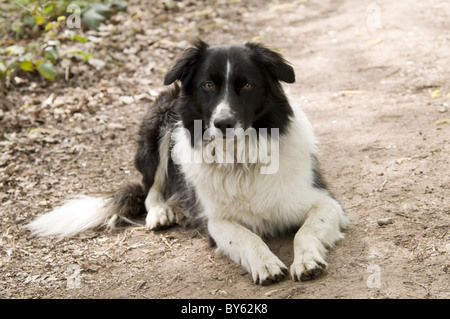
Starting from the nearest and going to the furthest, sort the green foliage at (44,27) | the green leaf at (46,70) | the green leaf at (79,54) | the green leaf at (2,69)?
1. the green leaf at (2,69)
2. the green leaf at (46,70)
3. the green foliage at (44,27)
4. the green leaf at (79,54)

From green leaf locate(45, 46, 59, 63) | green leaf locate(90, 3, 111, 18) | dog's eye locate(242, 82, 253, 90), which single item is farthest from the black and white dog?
green leaf locate(90, 3, 111, 18)

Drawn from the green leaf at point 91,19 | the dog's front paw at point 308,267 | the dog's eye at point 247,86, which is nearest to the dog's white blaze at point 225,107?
the dog's eye at point 247,86

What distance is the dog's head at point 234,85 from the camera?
343 centimetres

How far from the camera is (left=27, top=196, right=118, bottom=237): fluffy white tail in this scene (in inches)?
163

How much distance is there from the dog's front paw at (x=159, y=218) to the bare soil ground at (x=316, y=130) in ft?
0.28

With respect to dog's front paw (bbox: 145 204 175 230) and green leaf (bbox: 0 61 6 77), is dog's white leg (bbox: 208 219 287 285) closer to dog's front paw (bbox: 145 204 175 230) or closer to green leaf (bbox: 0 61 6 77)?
dog's front paw (bbox: 145 204 175 230)

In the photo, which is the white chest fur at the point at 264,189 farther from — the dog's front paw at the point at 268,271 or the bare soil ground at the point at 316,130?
the dog's front paw at the point at 268,271

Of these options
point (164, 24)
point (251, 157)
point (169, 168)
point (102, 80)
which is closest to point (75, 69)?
point (102, 80)

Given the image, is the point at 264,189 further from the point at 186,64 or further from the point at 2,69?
the point at 2,69

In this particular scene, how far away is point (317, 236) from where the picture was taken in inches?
130

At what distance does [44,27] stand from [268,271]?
5994mm

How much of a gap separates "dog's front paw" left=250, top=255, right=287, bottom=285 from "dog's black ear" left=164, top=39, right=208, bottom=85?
141cm

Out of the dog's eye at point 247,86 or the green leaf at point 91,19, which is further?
the green leaf at point 91,19

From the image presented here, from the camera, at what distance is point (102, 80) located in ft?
22.3
